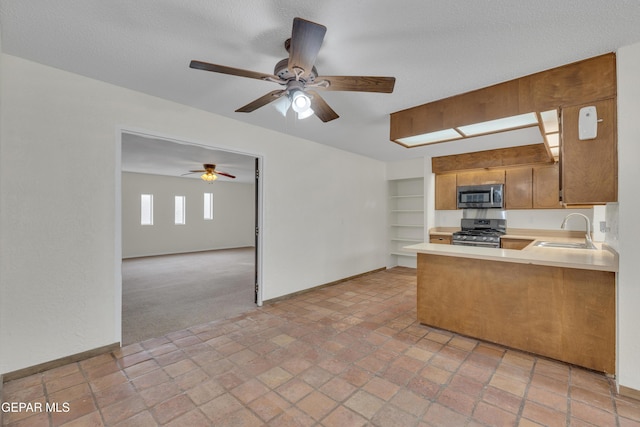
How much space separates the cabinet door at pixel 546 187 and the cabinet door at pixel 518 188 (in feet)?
0.23

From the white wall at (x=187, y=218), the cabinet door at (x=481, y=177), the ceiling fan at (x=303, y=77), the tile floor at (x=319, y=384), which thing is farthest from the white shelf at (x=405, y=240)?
the white wall at (x=187, y=218)

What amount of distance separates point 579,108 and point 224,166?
6610 mm

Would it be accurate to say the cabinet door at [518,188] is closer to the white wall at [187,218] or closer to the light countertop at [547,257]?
the light countertop at [547,257]

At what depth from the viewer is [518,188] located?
4.93 meters

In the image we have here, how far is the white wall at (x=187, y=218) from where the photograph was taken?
7.99 m

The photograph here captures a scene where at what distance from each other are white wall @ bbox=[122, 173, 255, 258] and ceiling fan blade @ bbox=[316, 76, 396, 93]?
8.02m

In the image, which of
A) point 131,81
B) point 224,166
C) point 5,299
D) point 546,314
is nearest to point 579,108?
point 546,314

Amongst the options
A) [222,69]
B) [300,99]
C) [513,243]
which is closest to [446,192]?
[513,243]

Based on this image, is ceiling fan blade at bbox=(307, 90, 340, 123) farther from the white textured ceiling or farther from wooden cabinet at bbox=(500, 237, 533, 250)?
wooden cabinet at bbox=(500, 237, 533, 250)

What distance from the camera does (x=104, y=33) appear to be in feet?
6.12

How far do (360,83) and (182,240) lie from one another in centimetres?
862

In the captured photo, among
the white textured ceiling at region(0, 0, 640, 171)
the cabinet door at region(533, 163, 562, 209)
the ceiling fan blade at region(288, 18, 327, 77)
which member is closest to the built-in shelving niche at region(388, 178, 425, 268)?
the cabinet door at region(533, 163, 562, 209)

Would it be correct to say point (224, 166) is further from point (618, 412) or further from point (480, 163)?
point (618, 412)

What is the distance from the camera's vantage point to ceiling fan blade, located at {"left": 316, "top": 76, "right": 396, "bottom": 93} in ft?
6.14
